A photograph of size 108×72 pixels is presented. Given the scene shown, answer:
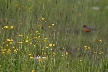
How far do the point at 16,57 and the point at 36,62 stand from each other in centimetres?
41

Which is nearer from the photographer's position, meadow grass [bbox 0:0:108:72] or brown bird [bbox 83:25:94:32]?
meadow grass [bbox 0:0:108:72]

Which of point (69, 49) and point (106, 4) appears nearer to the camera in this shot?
point (69, 49)

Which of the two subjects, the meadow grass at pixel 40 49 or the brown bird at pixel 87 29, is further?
the brown bird at pixel 87 29

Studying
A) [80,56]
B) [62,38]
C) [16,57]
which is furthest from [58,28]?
[16,57]

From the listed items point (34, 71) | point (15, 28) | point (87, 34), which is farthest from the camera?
point (87, 34)

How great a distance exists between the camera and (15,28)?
7129 mm

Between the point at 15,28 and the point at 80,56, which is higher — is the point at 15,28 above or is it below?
above

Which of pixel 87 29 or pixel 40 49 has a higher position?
pixel 40 49

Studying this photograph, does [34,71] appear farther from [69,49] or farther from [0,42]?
[69,49]

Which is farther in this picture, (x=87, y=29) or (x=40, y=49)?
(x=87, y=29)

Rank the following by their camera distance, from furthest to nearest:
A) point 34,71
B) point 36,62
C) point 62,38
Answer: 1. point 62,38
2. point 36,62
3. point 34,71

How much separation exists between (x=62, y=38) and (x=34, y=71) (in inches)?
98.0

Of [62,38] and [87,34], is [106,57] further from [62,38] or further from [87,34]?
[87,34]

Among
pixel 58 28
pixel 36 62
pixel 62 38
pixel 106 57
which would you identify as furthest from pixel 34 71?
pixel 58 28
